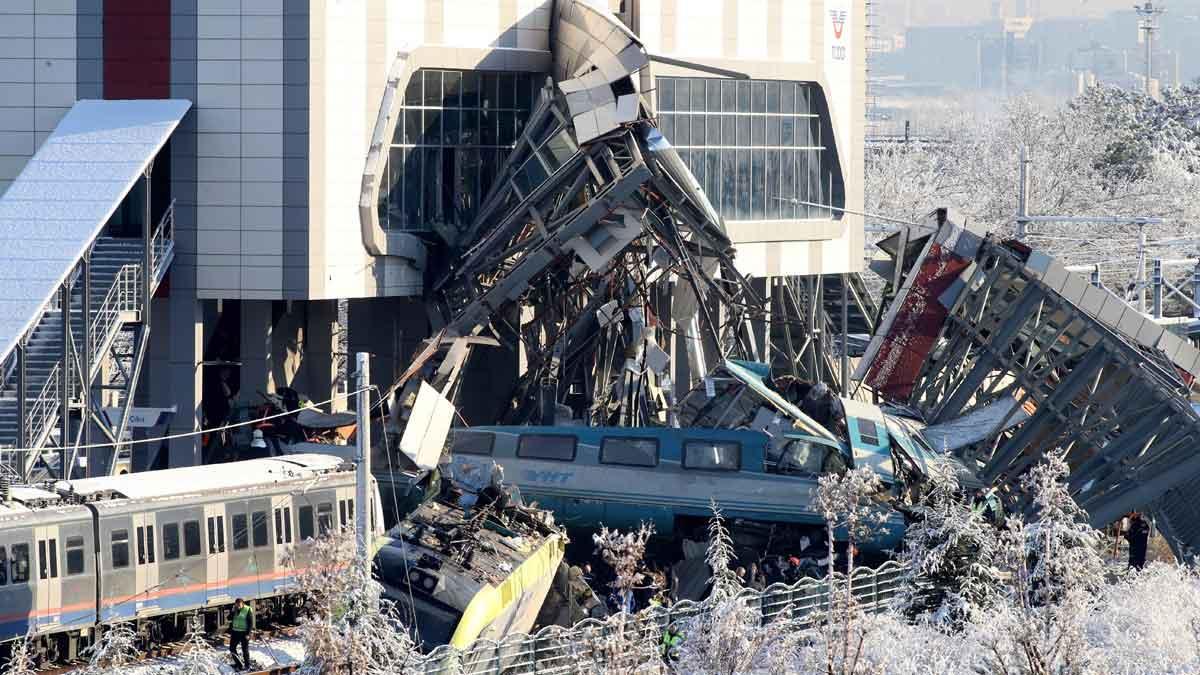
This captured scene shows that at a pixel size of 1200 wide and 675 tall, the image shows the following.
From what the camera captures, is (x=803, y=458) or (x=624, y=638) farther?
(x=803, y=458)

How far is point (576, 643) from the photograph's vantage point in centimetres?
2805

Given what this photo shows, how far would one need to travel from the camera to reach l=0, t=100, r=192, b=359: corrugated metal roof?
133 feet

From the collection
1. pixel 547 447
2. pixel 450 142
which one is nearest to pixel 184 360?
pixel 450 142

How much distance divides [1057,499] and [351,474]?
46.3 feet

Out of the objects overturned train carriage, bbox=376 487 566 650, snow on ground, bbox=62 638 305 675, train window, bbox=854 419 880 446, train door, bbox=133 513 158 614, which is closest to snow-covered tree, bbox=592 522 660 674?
overturned train carriage, bbox=376 487 566 650

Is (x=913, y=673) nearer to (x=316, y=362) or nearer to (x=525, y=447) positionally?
(x=525, y=447)

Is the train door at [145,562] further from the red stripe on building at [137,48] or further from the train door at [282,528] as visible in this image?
the red stripe on building at [137,48]

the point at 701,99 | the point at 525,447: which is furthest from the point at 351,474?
the point at 701,99

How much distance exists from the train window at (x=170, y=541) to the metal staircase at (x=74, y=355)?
4798 millimetres

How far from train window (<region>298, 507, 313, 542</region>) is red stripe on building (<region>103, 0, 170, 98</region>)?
14.3 meters

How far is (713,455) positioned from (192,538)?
10819 mm

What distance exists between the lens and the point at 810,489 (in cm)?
4062

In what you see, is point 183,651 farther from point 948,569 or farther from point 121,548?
point 948,569

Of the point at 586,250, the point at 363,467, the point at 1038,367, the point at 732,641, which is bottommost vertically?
the point at 732,641
